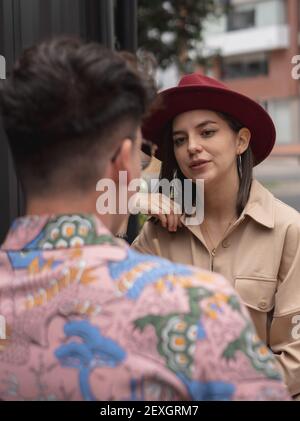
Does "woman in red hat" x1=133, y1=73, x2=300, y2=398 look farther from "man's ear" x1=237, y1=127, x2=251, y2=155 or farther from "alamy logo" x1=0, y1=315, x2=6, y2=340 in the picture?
"alamy logo" x1=0, y1=315, x2=6, y2=340

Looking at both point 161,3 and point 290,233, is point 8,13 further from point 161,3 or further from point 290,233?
point 161,3

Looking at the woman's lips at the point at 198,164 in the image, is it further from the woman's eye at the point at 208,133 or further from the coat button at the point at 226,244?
the coat button at the point at 226,244

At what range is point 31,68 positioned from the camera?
3.49ft

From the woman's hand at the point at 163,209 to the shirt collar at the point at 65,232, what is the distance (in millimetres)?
932

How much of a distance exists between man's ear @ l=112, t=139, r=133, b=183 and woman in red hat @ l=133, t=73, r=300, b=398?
0.84 meters

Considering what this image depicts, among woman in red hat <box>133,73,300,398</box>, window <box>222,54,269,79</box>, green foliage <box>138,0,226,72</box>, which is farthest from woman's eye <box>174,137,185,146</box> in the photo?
window <box>222,54,269,79</box>

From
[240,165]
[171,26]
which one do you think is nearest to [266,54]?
[171,26]

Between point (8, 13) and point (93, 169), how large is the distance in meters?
1.33

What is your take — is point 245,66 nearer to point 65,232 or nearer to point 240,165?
point 240,165

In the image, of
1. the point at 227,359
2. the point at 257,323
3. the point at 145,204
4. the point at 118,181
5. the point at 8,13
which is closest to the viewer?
the point at 227,359

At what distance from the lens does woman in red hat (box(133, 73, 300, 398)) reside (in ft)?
6.18

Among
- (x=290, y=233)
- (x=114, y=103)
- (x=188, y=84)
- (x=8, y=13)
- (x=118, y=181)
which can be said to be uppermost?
(x=8, y=13)

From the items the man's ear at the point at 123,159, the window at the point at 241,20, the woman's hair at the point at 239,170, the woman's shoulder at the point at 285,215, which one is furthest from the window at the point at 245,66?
the man's ear at the point at 123,159
